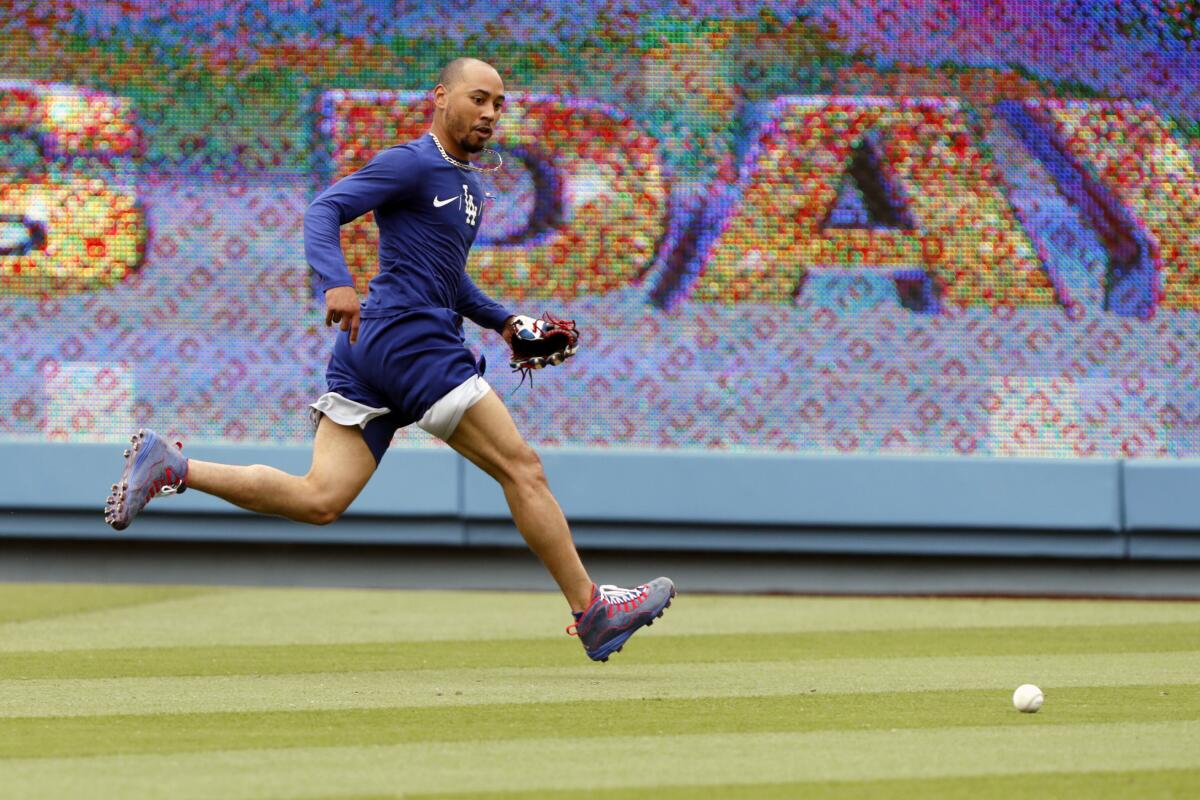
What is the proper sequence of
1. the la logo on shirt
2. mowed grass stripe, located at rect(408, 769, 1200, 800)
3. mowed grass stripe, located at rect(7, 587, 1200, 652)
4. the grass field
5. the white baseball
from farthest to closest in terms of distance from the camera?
mowed grass stripe, located at rect(7, 587, 1200, 652) < the la logo on shirt < the white baseball < the grass field < mowed grass stripe, located at rect(408, 769, 1200, 800)

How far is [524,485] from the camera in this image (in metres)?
6.26

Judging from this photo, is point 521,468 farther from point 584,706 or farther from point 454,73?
point 454,73

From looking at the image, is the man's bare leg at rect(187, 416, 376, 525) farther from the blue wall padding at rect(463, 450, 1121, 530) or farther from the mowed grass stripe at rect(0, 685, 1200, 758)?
the blue wall padding at rect(463, 450, 1121, 530)

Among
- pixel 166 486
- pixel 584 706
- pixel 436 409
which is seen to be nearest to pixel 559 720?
pixel 584 706

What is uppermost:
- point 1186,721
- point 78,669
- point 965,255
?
point 1186,721

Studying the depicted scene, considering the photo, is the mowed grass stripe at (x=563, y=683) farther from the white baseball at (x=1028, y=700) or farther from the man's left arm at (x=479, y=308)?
the man's left arm at (x=479, y=308)

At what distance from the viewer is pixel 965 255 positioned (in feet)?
37.5

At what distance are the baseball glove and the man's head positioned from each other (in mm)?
699

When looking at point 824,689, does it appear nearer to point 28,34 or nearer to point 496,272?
point 496,272

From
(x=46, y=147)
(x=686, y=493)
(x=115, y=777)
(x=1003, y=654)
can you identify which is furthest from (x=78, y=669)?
(x=46, y=147)

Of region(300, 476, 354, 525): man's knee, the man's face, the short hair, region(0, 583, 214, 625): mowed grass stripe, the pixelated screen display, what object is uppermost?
the short hair

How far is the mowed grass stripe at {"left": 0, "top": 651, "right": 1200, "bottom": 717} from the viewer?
18.4ft

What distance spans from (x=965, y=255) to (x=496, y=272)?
280 cm

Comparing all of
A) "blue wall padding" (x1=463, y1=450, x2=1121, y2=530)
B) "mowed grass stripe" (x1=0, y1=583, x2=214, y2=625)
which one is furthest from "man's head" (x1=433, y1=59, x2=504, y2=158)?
"blue wall padding" (x1=463, y1=450, x2=1121, y2=530)
